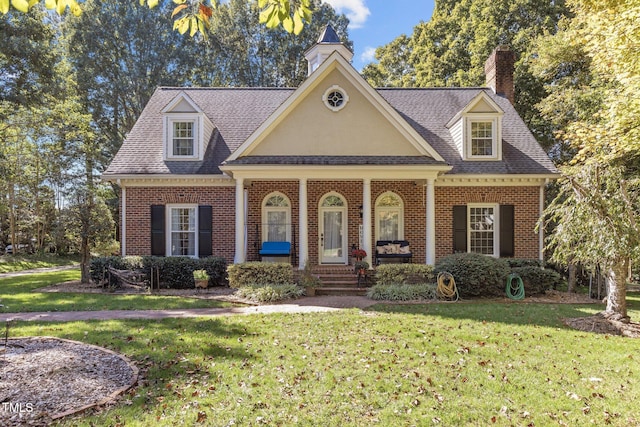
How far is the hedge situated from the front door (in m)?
3.63

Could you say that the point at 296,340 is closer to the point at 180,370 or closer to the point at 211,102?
the point at 180,370

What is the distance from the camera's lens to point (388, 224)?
46.0 feet

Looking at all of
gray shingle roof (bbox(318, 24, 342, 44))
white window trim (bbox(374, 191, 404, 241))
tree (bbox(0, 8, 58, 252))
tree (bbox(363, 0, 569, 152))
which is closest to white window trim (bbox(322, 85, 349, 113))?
white window trim (bbox(374, 191, 404, 241))

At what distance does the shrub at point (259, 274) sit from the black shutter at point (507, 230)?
7403 mm

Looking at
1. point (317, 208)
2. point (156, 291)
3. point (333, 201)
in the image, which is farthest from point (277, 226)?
point (156, 291)

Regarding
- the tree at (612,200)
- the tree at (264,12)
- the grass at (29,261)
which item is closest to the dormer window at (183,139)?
the tree at (264,12)

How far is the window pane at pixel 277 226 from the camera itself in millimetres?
14000

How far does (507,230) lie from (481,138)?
131 inches

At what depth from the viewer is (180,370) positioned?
17.1 ft

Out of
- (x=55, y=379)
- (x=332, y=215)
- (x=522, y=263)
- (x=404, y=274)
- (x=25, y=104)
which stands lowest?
(x=55, y=379)

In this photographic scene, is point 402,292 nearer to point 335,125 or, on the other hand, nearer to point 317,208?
point 317,208

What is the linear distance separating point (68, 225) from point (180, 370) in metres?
10.4

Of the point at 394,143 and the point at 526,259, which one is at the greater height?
the point at 394,143

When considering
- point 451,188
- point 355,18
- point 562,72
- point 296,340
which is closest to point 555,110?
point 562,72
